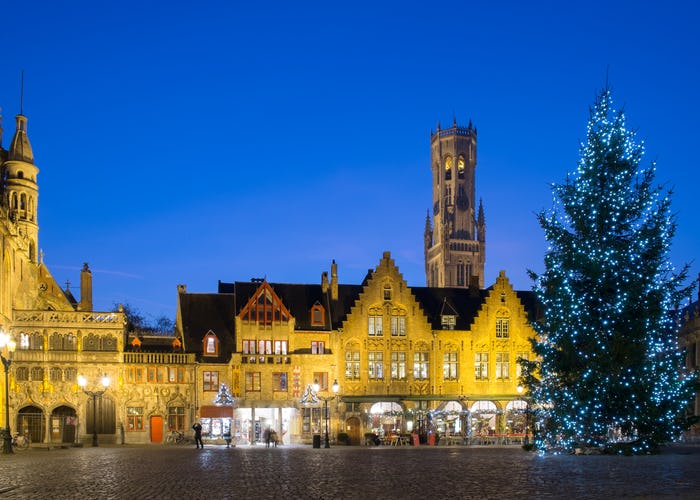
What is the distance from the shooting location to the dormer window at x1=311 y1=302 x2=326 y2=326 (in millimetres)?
67500

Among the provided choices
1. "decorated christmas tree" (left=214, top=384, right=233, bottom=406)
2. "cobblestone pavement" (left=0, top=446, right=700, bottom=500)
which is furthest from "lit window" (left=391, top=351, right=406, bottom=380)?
"cobblestone pavement" (left=0, top=446, right=700, bottom=500)

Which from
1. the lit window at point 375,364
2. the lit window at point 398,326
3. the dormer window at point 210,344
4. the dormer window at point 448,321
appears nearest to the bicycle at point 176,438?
the dormer window at point 210,344

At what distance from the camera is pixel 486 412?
66062 millimetres

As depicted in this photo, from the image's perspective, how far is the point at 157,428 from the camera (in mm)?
64500

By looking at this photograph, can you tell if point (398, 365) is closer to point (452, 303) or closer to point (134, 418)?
point (452, 303)

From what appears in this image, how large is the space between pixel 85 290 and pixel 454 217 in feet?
340

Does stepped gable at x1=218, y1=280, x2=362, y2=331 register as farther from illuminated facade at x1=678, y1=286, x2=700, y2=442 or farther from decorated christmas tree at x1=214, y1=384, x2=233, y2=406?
illuminated facade at x1=678, y1=286, x2=700, y2=442

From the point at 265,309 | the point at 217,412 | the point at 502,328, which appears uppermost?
the point at 265,309

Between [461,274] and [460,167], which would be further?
[460,167]

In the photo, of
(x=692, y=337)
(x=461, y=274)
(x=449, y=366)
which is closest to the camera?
(x=692, y=337)

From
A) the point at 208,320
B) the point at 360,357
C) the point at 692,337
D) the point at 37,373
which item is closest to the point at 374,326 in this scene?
the point at 360,357

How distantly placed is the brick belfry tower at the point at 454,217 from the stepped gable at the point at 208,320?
90.5 m

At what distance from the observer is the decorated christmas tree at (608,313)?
1375 inches

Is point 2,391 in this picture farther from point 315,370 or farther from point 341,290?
point 341,290
